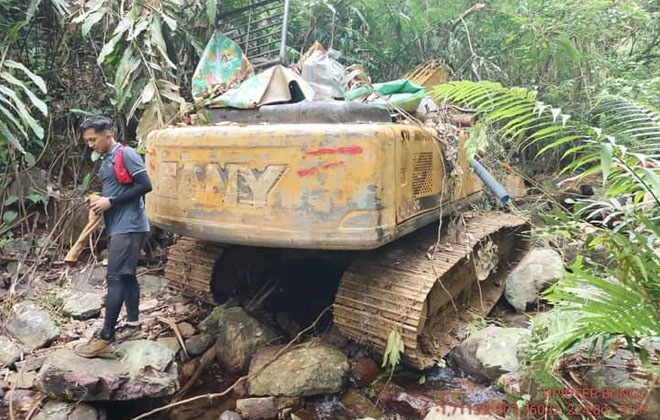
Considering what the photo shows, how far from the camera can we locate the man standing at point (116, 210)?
9.75 feet

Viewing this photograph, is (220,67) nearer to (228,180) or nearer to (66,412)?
(228,180)

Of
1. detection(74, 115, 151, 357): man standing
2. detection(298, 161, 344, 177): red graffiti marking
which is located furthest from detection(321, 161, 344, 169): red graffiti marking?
detection(74, 115, 151, 357): man standing

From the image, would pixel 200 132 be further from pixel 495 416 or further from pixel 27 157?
pixel 27 157

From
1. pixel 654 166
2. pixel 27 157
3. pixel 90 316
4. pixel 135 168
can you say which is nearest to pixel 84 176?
pixel 27 157

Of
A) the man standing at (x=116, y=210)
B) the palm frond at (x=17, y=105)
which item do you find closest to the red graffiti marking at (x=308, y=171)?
the man standing at (x=116, y=210)

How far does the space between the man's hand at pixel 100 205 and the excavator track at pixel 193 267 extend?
39.3 inches

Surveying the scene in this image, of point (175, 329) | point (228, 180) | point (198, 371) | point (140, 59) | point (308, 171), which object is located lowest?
point (198, 371)

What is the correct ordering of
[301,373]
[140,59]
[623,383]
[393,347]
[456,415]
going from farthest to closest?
1. [140,59]
2. [301,373]
3. [393,347]
4. [456,415]
5. [623,383]

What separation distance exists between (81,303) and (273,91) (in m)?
2.16

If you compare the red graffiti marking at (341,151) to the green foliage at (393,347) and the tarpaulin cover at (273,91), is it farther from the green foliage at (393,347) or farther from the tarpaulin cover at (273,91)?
the green foliage at (393,347)

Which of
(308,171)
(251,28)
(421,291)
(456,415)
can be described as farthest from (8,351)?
(251,28)

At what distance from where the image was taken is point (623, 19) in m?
6.35

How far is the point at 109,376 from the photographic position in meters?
2.61

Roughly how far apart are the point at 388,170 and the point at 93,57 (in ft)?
13.8
